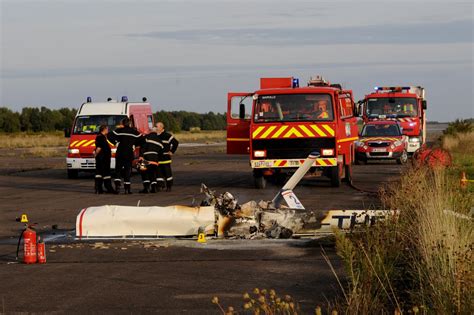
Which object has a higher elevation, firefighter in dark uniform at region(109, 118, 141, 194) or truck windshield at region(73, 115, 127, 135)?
truck windshield at region(73, 115, 127, 135)

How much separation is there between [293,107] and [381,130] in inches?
553

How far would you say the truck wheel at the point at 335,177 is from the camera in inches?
995

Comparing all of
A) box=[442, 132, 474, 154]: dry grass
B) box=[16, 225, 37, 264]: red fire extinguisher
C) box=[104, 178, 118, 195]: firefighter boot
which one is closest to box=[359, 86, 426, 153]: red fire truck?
box=[442, 132, 474, 154]: dry grass

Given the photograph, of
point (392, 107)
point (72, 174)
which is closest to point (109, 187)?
point (72, 174)

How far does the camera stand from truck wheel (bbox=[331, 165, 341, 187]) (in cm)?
2527

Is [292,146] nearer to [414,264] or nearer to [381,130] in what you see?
[381,130]

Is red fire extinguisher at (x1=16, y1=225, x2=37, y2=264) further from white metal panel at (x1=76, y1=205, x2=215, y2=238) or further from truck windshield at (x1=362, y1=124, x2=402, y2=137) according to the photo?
truck windshield at (x1=362, y1=124, x2=402, y2=137)

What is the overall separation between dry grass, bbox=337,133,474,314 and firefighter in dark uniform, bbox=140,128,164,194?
11806mm

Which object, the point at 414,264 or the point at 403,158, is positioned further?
the point at 403,158

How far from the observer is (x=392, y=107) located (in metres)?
41.1

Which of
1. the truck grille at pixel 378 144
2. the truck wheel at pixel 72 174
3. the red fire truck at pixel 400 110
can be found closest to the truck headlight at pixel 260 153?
the truck wheel at pixel 72 174

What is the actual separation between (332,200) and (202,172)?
13.5 meters

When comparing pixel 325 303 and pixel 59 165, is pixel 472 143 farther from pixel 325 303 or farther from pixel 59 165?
pixel 325 303

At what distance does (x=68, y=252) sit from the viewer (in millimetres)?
13719
